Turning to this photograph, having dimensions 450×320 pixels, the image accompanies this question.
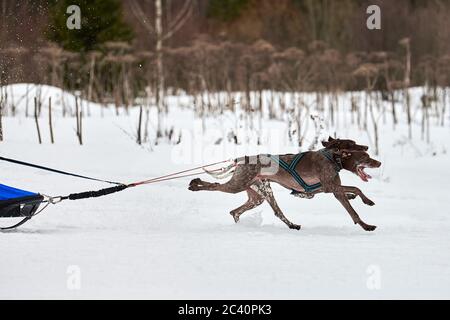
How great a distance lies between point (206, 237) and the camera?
586 cm

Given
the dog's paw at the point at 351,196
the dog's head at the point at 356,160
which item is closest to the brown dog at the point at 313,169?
the dog's head at the point at 356,160

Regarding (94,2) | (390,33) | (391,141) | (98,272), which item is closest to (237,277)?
(98,272)

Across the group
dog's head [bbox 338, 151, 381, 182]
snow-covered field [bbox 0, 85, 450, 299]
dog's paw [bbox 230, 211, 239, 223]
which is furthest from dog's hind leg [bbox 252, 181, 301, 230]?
dog's head [bbox 338, 151, 381, 182]

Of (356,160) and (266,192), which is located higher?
(356,160)

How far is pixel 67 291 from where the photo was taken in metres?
4.17

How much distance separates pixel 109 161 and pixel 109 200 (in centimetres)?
242

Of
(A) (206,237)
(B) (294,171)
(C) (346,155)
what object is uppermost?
(C) (346,155)

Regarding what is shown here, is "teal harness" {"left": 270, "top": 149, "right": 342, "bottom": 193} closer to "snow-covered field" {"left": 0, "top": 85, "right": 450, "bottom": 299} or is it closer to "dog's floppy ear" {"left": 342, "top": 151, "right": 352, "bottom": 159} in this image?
"dog's floppy ear" {"left": 342, "top": 151, "right": 352, "bottom": 159}

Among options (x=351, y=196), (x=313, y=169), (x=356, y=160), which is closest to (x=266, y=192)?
(x=313, y=169)

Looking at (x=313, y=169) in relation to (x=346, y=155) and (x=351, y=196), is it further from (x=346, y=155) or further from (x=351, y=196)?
(x=351, y=196)

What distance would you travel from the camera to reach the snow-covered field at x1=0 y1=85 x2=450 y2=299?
14.3 feet

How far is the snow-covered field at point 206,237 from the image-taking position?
172 inches

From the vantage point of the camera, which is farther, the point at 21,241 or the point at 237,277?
the point at 21,241

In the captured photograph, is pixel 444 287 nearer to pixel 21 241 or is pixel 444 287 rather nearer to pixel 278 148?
pixel 21 241
